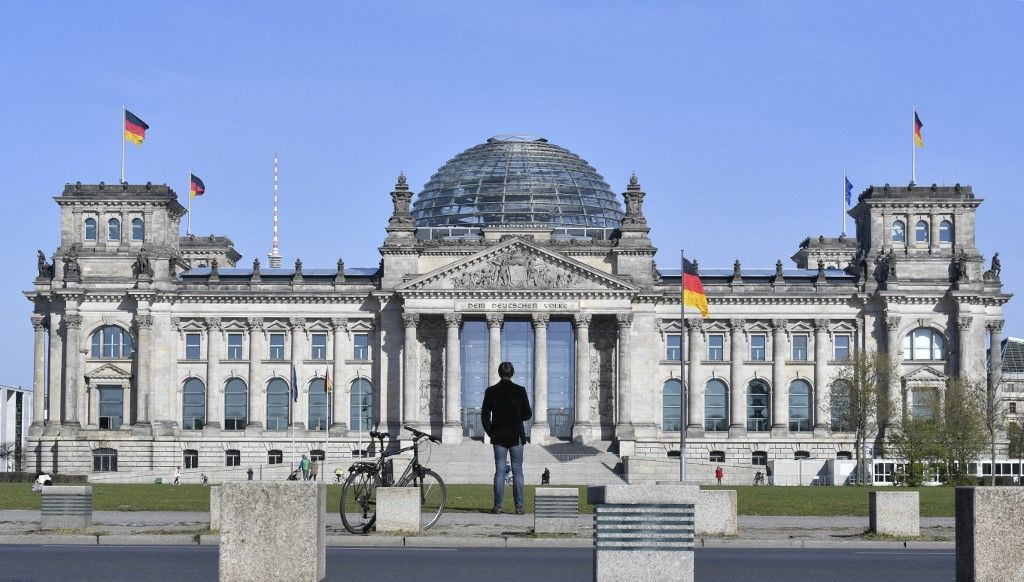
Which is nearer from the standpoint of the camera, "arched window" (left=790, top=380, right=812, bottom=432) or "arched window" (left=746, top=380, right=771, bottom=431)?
"arched window" (left=746, top=380, right=771, bottom=431)

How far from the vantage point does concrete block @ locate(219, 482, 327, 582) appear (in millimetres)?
24047

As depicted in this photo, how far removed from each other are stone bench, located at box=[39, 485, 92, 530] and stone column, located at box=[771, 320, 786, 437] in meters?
88.3

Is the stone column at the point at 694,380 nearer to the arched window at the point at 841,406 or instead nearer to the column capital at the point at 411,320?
the arched window at the point at 841,406

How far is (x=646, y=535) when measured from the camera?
2323 centimetres

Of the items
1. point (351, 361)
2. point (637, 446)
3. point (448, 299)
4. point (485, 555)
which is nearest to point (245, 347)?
point (351, 361)

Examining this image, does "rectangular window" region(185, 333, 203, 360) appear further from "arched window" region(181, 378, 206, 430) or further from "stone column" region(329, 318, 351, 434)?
"stone column" region(329, 318, 351, 434)

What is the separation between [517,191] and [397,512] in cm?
9657

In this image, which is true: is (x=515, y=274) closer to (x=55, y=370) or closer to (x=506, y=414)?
(x=55, y=370)

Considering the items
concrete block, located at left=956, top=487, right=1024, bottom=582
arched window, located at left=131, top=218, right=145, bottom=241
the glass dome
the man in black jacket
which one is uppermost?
the glass dome

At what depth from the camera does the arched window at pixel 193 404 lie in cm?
12300

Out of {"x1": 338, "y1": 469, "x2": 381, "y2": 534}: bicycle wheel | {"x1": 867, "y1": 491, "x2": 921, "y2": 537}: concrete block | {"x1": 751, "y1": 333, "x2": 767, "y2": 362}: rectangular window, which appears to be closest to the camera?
{"x1": 338, "y1": 469, "x2": 381, "y2": 534}: bicycle wheel

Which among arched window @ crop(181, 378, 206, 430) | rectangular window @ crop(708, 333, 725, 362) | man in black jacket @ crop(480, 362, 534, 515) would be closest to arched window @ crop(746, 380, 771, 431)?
rectangular window @ crop(708, 333, 725, 362)

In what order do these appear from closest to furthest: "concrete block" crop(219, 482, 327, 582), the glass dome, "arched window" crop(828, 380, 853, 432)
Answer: "concrete block" crop(219, 482, 327, 582), "arched window" crop(828, 380, 853, 432), the glass dome

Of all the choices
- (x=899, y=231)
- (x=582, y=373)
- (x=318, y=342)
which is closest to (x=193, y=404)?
(x=318, y=342)
